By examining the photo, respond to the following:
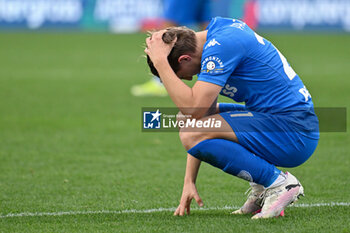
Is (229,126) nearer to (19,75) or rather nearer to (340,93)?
(340,93)

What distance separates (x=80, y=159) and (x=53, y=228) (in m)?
2.19

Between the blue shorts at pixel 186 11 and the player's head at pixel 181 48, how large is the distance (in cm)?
650

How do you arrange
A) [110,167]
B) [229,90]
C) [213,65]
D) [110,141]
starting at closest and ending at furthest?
1. [213,65]
2. [229,90]
3. [110,167]
4. [110,141]

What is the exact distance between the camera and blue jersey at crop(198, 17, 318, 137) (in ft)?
11.8

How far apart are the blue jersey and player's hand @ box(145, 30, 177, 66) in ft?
0.72

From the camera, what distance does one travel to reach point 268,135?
3768 millimetres

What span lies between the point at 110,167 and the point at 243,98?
1.91m

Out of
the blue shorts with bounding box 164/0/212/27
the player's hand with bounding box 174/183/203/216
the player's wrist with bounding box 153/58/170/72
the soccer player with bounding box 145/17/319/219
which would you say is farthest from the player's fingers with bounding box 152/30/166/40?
the blue shorts with bounding box 164/0/212/27

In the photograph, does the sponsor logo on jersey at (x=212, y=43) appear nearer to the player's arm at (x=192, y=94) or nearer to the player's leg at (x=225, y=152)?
the player's arm at (x=192, y=94)

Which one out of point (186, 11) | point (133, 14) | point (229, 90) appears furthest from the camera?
point (133, 14)

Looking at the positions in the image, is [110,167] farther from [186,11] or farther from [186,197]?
[186,11]

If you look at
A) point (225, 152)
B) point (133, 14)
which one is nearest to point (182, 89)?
point (225, 152)

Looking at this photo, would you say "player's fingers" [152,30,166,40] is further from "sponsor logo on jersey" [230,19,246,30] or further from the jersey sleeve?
"sponsor logo on jersey" [230,19,246,30]

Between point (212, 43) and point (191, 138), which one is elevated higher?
point (212, 43)
